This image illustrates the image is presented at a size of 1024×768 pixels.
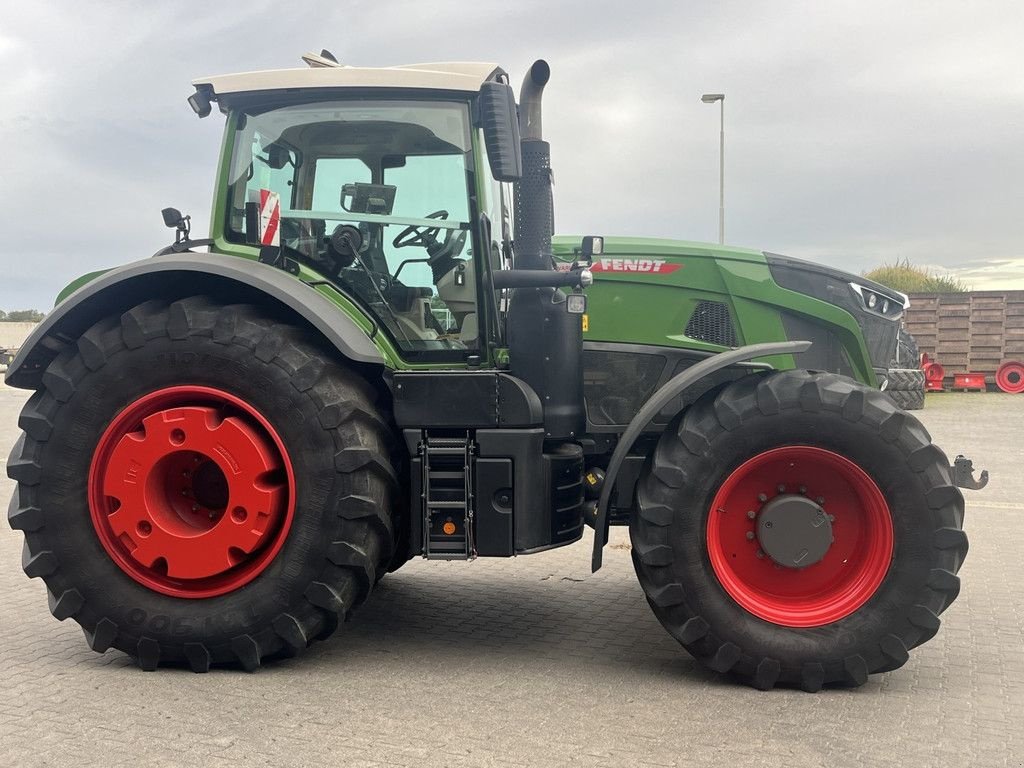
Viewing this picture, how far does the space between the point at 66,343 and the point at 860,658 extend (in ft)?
12.7

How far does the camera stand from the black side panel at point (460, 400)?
436 centimetres

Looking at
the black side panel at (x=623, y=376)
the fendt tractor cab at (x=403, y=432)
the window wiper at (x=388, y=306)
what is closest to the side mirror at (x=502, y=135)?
the fendt tractor cab at (x=403, y=432)

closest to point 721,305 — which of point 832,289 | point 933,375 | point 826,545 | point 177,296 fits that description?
point 832,289

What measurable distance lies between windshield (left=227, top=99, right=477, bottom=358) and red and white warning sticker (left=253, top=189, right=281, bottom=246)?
0.14ft

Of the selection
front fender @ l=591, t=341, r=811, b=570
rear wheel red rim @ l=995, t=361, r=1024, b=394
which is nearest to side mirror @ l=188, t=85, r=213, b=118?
front fender @ l=591, t=341, r=811, b=570

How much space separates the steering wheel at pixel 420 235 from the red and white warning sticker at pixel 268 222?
0.59m

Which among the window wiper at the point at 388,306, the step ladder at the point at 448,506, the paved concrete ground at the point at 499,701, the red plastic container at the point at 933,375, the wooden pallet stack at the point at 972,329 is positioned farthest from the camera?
the wooden pallet stack at the point at 972,329

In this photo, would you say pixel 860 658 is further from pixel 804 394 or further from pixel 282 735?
pixel 282 735

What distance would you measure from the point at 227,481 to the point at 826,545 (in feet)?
8.73

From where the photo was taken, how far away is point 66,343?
4.50m

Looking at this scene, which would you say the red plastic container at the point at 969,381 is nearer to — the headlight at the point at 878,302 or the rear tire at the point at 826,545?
the headlight at the point at 878,302

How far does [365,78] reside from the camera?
174 inches

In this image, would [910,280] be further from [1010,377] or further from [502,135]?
[502,135]

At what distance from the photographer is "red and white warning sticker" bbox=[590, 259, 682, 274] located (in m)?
4.84
